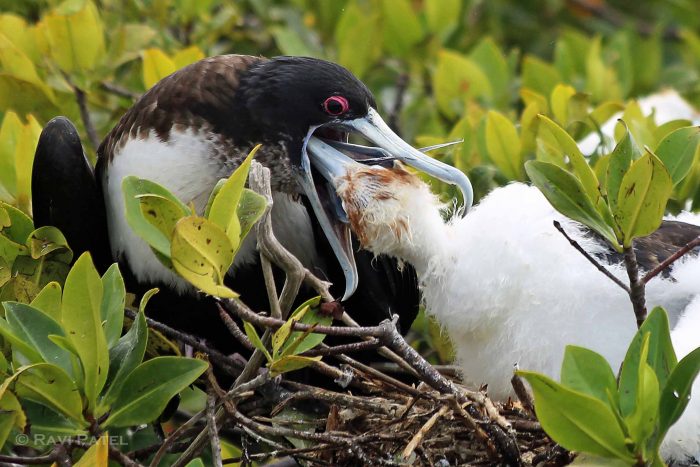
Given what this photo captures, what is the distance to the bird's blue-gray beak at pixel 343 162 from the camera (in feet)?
6.09

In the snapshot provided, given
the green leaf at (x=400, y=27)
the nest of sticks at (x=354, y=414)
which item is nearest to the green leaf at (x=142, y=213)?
the nest of sticks at (x=354, y=414)

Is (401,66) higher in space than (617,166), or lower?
lower

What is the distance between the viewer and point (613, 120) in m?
2.60

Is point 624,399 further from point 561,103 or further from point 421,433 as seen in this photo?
point 561,103

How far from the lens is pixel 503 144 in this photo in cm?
224

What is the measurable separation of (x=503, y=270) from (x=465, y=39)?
154 cm

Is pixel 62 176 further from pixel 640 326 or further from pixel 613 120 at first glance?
pixel 613 120

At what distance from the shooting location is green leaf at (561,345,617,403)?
4.46ft

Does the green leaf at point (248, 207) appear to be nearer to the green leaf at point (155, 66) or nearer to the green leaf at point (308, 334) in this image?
the green leaf at point (308, 334)

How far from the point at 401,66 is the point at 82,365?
1.64 metres

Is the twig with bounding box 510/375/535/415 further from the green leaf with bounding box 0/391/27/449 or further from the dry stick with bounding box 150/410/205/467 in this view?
the green leaf with bounding box 0/391/27/449

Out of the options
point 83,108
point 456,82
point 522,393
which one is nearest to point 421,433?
point 522,393

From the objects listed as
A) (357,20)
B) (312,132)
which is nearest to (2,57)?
(312,132)

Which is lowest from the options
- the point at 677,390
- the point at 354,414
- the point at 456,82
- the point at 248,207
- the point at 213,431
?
the point at 354,414
